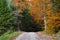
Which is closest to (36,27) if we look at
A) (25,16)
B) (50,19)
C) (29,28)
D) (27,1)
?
(29,28)

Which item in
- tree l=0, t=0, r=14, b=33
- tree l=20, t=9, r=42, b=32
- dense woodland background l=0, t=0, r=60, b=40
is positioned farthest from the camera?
tree l=20, t=9, r=42, b=32

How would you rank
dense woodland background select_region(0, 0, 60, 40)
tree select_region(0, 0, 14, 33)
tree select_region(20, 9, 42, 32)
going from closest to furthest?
dense woodland background select_region(0, 0, 60, 40), tree select_region(0, 0, 14, 33), tree select_region(20, 9, 42, 32)

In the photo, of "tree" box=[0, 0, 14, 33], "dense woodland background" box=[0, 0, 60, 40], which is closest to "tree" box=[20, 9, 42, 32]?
"dense woodland background" box=[0, 0, 60, 40]

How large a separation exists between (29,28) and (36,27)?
6.96ft

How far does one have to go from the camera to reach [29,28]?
162 ft

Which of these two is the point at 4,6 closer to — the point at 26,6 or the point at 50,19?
the point at 26,6

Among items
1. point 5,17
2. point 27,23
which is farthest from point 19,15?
point 27,23

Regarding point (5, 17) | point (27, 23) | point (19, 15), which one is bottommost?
point (27, 23)

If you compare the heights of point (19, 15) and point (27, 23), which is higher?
point (19, 15)

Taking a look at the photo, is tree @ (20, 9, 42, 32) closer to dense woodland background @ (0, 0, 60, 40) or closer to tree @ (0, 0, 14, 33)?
dense woodland background @ (0, 0, 60, 40)

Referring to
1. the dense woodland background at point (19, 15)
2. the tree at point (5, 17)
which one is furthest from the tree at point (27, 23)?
the tree at point (5, 17)

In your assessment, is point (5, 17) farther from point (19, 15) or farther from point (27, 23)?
point (27, 23)

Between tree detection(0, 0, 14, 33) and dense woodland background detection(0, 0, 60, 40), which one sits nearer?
dense woodland background detection(0, 0, 60, 40)

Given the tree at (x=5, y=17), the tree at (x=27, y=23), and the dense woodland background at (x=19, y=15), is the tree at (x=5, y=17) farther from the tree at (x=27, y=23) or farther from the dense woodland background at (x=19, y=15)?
the tree at (x=27, y=23)
